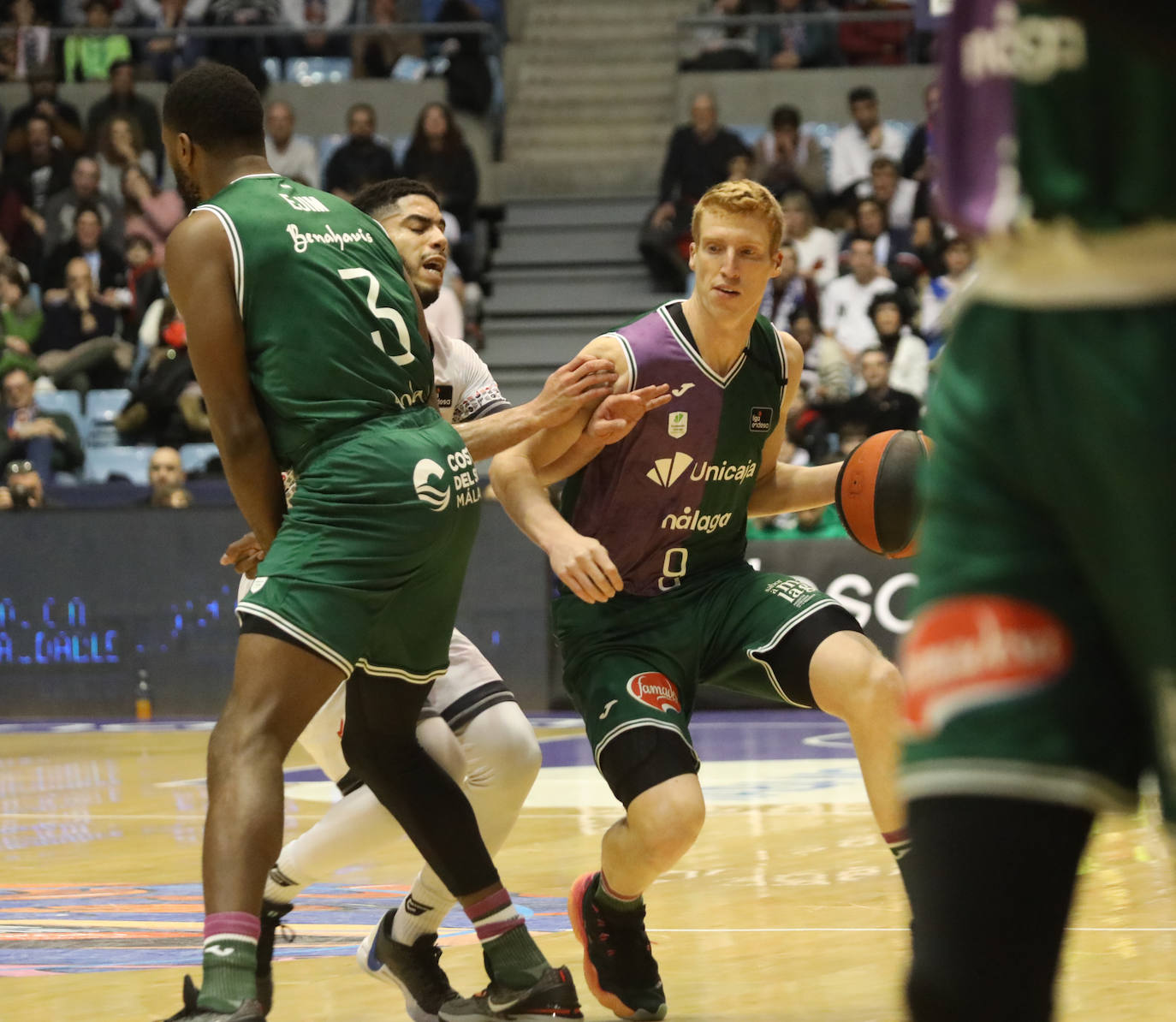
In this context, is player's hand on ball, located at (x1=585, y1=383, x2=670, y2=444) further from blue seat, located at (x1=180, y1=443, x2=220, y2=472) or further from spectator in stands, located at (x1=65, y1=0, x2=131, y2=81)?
spectator in stands, located at (x1=65, y1=0, x2=131, y2=81)

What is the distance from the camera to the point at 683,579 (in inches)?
177

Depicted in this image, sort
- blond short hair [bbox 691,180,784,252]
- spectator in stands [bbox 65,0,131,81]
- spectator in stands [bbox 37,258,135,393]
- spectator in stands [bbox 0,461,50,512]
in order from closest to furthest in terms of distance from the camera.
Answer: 1. blond short hair [bbox 691,180,784,252]
2. spectator in stands [bbox 0,461,50,512]
3. spectator in stands [bbox 37,258,135,393]
4. spectator in stands [bbox 65,0,131,81]

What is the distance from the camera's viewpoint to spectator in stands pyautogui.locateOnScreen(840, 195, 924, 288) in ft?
45.8

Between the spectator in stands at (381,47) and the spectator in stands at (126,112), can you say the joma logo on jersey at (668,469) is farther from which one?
A: the spectator in stands at (381,47)

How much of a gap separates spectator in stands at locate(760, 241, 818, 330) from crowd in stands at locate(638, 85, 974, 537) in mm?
11

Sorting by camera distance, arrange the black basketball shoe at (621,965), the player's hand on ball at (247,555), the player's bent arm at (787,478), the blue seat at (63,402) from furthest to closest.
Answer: the blue seat at (63,402)
the player's bent arm at (787,478)
the black basketball shoe at (621,965)
the player's hand on ball at (247,555)

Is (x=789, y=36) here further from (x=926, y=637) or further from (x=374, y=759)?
(x=926, y=637)

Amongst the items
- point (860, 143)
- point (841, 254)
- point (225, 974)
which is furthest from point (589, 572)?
point (860, 143)

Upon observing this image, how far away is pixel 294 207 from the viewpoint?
368cm

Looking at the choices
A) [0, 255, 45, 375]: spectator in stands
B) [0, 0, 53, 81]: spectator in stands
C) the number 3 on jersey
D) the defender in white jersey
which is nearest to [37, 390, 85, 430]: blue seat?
[0, 255, 45, 375]: spectator in stands

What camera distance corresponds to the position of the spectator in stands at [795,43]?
16438mm

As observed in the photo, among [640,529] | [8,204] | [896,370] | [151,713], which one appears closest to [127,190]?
[8,204]

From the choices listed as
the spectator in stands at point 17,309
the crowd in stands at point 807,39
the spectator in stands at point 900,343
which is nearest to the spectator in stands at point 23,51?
the spectator in stands at point 17,309

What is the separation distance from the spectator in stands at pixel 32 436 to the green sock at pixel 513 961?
995 cm
